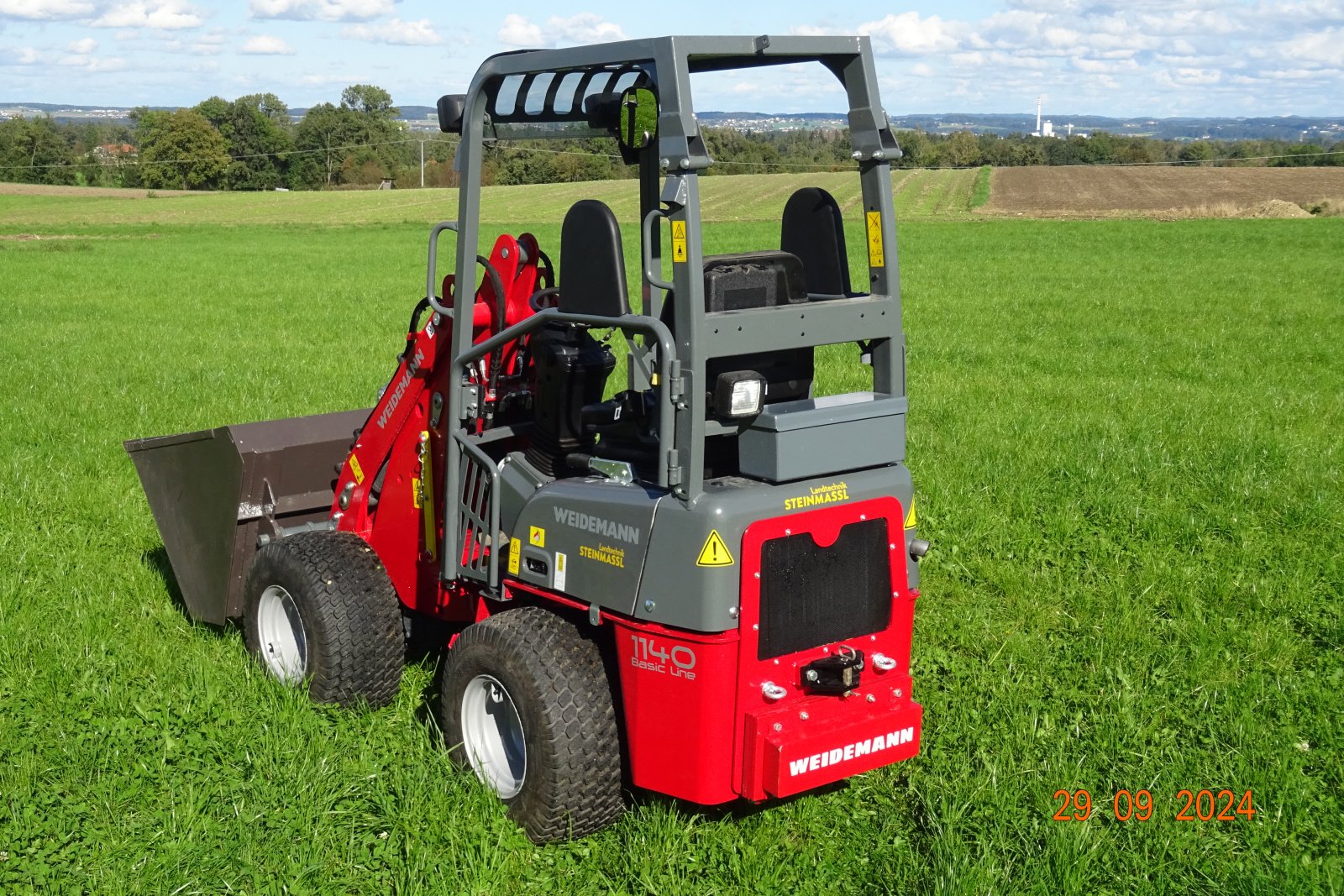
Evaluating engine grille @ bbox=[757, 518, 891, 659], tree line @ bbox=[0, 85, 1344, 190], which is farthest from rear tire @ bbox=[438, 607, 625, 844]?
tree line @ bbox=[0, 85, 1344, 190]

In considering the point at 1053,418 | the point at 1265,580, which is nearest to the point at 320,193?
the point at 1053,418

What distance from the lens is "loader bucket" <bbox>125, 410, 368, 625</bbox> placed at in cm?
616

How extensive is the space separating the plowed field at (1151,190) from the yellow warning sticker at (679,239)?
42112 mm

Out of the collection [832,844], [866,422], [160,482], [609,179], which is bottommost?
[832,844]

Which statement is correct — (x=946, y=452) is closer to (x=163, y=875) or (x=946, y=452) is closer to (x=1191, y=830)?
(x=1191, y=830)

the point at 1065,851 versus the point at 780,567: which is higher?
the point at 780,567

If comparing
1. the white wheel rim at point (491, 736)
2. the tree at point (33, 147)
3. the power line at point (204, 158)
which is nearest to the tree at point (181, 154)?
the power line at point (204, 158)

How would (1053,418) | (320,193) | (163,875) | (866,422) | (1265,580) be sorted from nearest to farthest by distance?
(163,875) → (866,422) → (1265,580) → (1053,418) → (320,193)

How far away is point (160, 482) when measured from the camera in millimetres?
6465

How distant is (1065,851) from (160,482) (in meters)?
4.57

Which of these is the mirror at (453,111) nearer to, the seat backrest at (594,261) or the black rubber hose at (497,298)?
the black rubber hose at (497,298)

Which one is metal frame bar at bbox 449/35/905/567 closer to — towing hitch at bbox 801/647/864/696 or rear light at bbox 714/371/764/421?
rear light at bbox 714/371/764/421

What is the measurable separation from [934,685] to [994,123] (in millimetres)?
75978
